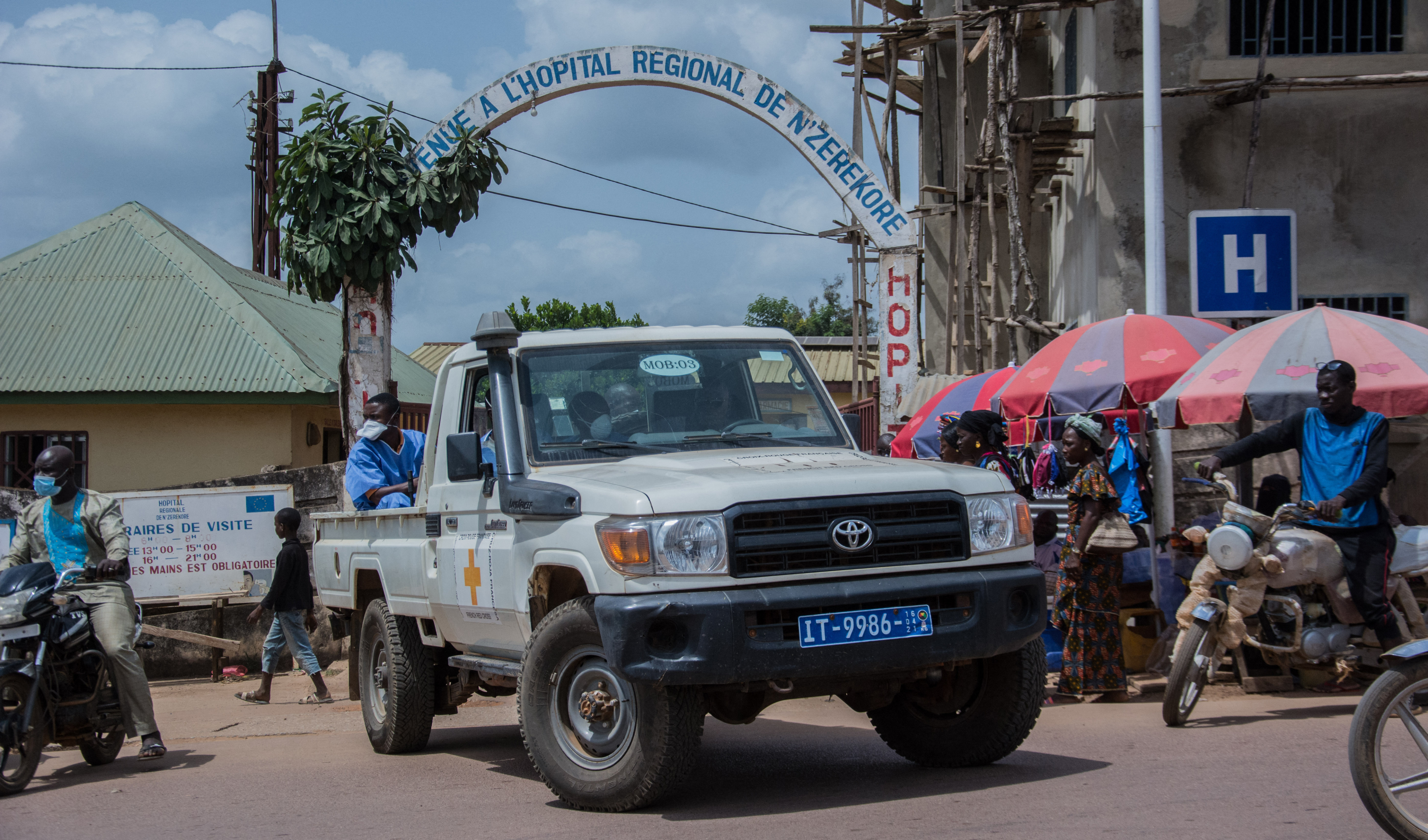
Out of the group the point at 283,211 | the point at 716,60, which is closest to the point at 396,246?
the point at 283,211

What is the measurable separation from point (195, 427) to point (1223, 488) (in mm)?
15938

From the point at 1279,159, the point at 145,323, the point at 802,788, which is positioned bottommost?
the point at 802,788

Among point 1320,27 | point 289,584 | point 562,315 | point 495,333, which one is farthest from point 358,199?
point 562,315

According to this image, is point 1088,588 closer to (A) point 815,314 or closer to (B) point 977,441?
(B) point 977,441

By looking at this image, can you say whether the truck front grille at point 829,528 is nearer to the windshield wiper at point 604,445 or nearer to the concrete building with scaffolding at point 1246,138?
the windshield wiper at point 604,445

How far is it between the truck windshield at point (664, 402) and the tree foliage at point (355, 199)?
6385 millimetres

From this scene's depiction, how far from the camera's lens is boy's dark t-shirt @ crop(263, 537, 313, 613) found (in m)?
10.9

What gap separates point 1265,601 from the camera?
7594mm

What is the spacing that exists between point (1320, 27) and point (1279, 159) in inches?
56.4

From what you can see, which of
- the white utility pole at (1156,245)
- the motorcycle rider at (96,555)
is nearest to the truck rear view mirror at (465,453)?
the motorcycle rider at (96,555)

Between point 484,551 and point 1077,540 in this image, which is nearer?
point 484,551

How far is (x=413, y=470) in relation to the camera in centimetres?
905

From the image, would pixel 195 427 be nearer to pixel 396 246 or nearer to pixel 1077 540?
pixel 396 246

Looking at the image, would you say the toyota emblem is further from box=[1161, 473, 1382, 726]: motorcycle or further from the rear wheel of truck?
box=[1161, 473, 1382, 726]: motorcycle
